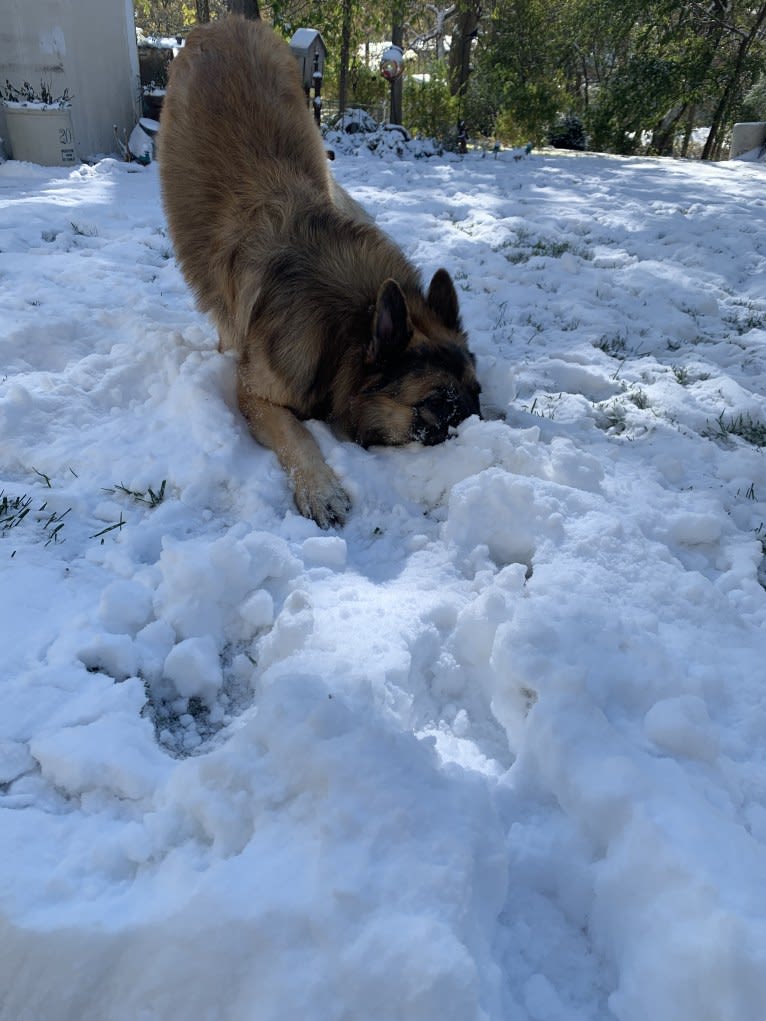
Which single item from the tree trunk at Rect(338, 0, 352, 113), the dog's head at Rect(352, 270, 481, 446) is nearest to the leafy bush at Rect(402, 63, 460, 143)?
the tree trunk at Rect(338, 0, 352, 113)

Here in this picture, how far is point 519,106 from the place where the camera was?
541 inches

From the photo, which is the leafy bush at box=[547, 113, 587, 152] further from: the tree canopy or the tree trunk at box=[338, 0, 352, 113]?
the tree trunk at box=[338, 0, 352, 113]

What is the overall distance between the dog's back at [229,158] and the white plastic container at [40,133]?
5.28m

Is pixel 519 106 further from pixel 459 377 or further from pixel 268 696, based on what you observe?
pixel 268 696

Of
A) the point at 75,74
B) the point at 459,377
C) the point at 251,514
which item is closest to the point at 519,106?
the point at 75,74

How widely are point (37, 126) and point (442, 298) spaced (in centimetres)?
731

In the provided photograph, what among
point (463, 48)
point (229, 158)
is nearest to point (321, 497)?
point (229, 158)

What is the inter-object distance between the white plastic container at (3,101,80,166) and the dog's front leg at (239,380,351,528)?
702cm

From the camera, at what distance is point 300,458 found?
2.50m

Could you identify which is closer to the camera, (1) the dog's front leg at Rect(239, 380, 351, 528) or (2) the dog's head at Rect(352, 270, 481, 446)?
(1) the dog's front leg at Rect(239, 380, 351, 528)

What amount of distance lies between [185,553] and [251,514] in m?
0.44

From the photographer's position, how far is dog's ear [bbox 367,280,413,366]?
258cm

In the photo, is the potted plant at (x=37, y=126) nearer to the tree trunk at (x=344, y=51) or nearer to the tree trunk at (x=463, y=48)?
the tree trunk at (x=344, y=51)

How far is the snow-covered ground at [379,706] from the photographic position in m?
1.00
